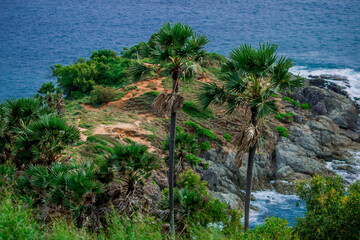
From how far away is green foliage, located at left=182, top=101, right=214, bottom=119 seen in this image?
37.8 metres

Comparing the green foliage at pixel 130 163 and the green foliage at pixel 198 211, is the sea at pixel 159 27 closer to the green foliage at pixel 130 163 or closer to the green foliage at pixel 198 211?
the green foliage at pixel 198 211

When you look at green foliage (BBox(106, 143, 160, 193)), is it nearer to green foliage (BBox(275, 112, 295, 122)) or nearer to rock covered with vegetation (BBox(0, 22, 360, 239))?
rock covered with vegetation (BBox(0, 22, 360, 239))

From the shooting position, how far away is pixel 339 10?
129 m

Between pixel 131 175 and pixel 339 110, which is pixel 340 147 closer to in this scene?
pixel 339 110

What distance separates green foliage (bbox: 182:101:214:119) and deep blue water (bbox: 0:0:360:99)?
41448 mm

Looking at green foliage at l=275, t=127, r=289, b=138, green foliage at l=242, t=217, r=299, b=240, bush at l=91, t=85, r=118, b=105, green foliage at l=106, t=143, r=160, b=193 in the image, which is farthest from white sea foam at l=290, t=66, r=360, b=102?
green foliage at l=242, t=217, r=299, b=240

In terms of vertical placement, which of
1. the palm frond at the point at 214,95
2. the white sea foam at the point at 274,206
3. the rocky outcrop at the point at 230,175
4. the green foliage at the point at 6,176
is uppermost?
the palm frond at the point at 214,95

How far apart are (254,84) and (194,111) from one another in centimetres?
2628

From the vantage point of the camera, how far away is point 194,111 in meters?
38.2

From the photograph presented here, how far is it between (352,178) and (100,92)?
31.6 meters

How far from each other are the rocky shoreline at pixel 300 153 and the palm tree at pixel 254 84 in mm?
14907

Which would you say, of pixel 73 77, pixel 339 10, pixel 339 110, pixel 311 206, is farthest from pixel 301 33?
pixel 311 206

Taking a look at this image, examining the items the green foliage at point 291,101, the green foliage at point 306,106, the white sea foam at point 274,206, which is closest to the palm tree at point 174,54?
the white sea foam at point 274,206

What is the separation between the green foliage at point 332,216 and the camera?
11203mm
